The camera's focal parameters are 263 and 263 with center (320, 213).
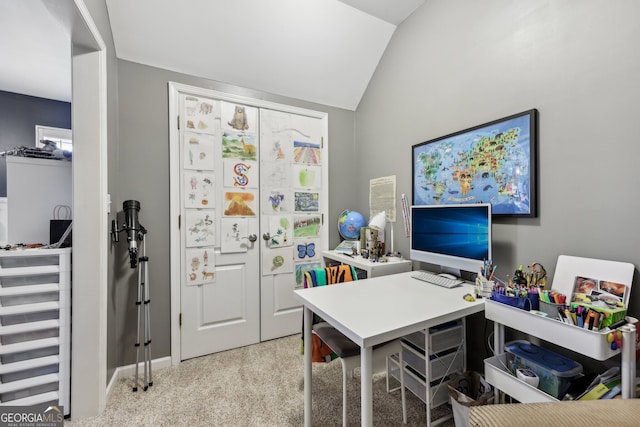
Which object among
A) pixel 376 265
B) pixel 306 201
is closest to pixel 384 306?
pixel 376 265

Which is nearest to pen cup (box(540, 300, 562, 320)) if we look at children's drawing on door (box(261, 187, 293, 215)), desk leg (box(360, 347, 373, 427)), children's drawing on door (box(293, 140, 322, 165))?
desk leg (box(360, 347, 373, 427))

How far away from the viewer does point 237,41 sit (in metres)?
2.22

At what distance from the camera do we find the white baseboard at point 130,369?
187cm

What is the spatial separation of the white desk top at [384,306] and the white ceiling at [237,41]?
2055 mm

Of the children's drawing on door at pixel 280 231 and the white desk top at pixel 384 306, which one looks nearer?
the white desk top at pixel 384 306

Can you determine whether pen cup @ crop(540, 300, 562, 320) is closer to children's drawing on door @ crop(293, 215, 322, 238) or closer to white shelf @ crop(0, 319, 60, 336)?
children's drawing on door @ crop(293, 215, 322, 238)

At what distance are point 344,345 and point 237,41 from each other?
2.45 m

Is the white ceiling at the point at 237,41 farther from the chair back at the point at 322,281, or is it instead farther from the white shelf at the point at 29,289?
the chair back at the point at 322,281

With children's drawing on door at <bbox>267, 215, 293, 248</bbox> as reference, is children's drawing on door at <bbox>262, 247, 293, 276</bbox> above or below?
below

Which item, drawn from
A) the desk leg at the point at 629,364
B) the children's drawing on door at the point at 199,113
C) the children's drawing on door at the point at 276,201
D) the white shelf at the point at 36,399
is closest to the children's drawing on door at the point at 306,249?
the children's drawing on door at the point at 276,201

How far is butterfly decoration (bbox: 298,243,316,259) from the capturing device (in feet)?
9.12

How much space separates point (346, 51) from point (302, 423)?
3.01 meters

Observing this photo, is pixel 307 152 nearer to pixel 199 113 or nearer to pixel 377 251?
pixel 199 113

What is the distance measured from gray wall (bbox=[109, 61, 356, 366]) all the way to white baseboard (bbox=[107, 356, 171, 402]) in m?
0.04
